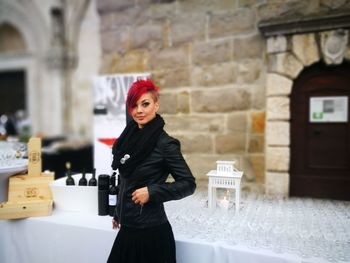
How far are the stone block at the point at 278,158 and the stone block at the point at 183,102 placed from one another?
82 cm

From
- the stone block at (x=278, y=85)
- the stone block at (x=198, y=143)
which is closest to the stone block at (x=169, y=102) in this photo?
the stone block at (x=198, y=143)

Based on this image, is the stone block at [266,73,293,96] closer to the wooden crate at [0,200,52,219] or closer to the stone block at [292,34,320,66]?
the stone block at [292,34,320,66]

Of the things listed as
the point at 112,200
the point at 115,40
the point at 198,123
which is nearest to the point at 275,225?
the point at 112,200

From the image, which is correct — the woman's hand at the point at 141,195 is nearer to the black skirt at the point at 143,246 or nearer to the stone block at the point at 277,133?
the black skirt at the point at 143,246

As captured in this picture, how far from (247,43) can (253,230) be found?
5.49 ft

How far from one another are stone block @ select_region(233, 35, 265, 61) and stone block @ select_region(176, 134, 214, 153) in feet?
2.44

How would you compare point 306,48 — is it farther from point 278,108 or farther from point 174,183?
point 174,183

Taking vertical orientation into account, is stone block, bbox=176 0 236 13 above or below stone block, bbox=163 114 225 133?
above

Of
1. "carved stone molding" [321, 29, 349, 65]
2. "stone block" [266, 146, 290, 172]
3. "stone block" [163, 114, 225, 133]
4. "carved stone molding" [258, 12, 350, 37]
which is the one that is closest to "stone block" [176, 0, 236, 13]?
"carved stone molding" [258, 12, 350, 37]

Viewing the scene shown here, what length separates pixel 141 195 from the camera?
1.36m

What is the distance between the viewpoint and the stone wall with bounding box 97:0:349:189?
2729 millimetres

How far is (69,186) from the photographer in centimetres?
206

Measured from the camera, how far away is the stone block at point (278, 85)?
8.78 ft

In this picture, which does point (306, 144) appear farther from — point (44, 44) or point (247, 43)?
point (44, 44)
